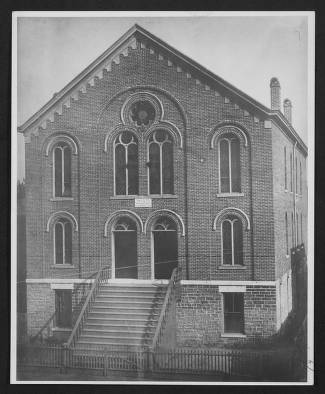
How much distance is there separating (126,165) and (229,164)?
101 inches

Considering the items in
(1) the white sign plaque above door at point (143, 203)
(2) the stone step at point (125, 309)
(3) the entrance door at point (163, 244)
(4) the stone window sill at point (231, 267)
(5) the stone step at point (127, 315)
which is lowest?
(5) the stone step at point (127, 315)

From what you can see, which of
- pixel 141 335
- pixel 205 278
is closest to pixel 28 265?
pixel 141 335

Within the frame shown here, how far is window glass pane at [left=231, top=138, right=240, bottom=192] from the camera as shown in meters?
12.7

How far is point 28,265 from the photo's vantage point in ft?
37.2

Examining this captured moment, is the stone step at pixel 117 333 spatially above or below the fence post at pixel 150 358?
above

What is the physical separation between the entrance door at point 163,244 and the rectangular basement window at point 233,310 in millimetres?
1686

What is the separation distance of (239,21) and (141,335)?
7202mm

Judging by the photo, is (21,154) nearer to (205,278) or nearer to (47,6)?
(47,6)

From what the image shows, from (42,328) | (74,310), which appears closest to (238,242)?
(74,310)

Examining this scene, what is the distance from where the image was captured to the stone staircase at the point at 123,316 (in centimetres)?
1201

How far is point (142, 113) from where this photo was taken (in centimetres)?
1304

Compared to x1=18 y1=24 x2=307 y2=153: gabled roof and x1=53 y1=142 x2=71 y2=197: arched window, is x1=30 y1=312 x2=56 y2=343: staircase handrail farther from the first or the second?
x1=18 y1=24 x2=307 y2=153: gabled roof

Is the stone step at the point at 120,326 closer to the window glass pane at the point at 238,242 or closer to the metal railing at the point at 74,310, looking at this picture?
the metal railing at the point at 74,310

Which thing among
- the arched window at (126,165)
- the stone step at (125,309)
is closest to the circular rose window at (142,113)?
the arched window at (126,165)
